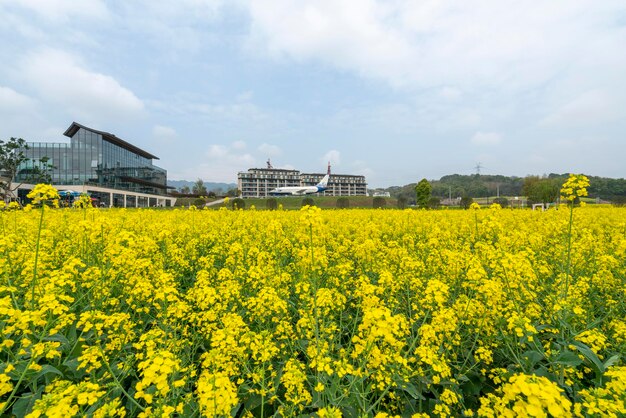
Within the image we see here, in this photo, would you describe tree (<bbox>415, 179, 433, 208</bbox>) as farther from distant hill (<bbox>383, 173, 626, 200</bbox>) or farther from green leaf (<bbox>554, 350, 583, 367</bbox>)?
green leaf (<bbox>554, 350, 583, 367</bbox>)

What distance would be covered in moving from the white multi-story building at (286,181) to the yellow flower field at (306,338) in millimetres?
113808

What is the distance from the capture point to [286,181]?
13138cm

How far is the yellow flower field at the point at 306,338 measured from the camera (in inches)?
68.1

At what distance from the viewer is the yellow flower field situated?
5.68 ft

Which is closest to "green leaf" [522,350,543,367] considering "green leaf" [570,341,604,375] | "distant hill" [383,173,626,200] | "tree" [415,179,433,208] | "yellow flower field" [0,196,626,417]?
"yellow flower field" [0,196,626,417]

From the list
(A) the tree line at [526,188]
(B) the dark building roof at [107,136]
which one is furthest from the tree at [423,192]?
(B) the dark building roof at [107,136]

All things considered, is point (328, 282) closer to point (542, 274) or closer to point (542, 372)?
point (542, 372)

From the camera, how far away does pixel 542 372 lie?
2.35 metres

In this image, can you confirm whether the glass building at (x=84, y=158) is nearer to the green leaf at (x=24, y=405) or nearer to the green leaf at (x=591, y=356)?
the green leaf at (x=24, y=405)

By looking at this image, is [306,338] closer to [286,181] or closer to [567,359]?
[567,359]

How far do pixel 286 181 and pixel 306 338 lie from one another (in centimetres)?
12977

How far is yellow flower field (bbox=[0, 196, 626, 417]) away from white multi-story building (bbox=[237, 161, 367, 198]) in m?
114

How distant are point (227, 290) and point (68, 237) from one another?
15.7ft

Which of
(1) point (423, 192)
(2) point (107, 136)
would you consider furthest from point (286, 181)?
(1) point (423, 192)
